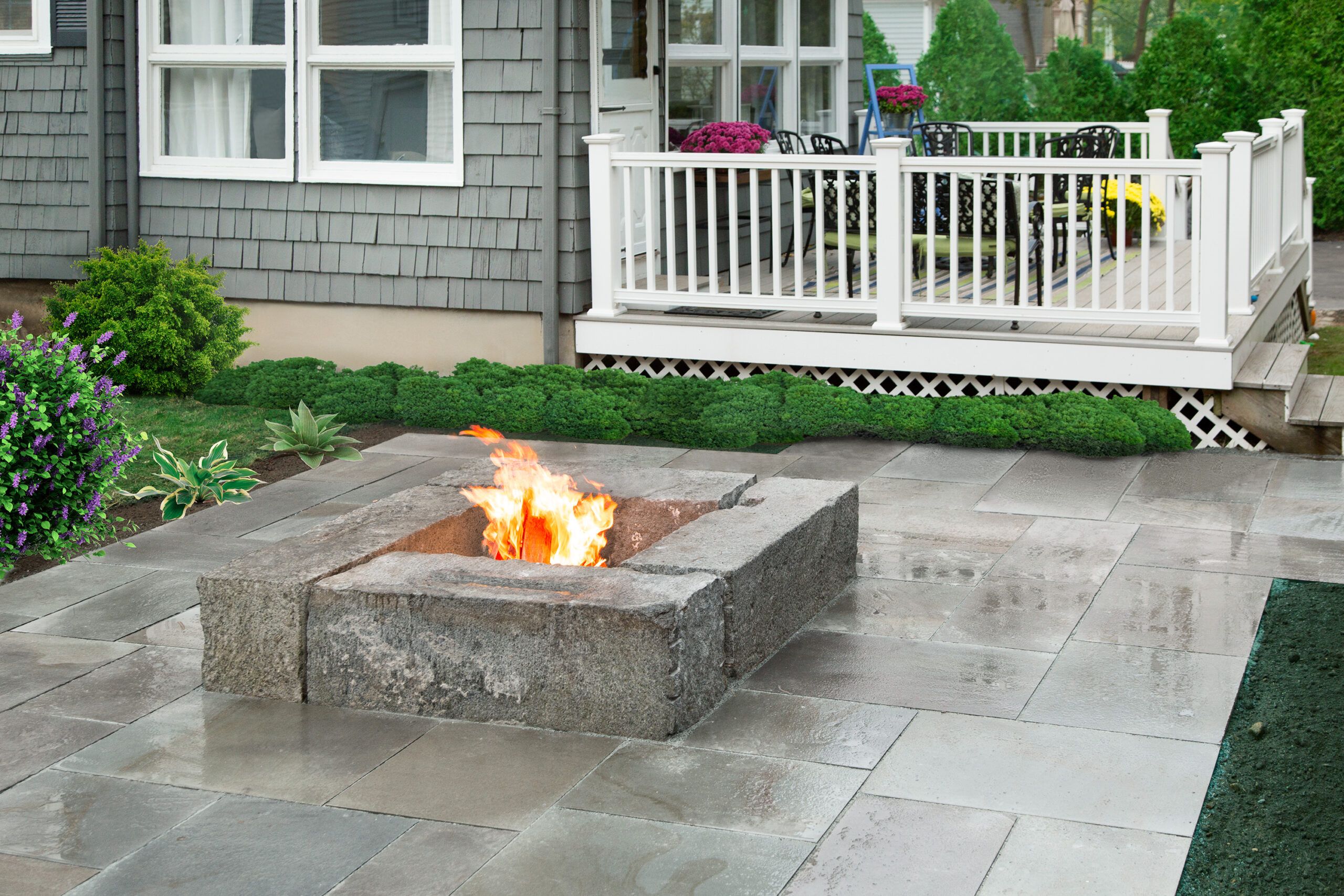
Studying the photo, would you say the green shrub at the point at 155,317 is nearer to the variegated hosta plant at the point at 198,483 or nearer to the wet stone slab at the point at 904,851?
the variegated hosta plant at the point at 198,483

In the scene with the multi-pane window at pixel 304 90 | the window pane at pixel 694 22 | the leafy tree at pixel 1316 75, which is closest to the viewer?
the multi-pane window at pixel 304 90

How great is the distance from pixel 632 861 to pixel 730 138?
614 centimetres

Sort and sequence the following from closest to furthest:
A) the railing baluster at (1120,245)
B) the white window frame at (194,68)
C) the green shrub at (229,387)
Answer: the railing baluster at (1120,245) → the green shrub at (229,387) → the white window frame at (194,68)

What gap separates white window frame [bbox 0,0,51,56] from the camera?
8.59 m

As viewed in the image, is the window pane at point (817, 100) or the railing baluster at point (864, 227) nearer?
the railing baluster at point (864, 227)

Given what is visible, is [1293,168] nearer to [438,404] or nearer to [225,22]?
[438,404]

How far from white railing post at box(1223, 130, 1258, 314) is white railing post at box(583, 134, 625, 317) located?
294 cm

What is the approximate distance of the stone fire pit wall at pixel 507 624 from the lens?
144 inches

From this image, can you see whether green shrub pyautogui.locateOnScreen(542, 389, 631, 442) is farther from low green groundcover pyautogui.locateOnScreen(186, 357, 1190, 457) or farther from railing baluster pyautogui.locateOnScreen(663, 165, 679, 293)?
railing baluster pyautogui.locateOnScreen(663, 165, 679, 293)

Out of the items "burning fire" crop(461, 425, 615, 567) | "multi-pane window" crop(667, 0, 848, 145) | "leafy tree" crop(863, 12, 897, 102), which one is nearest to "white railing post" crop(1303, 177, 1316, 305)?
"multi-pane window" crop(667, 0, 848, 145)

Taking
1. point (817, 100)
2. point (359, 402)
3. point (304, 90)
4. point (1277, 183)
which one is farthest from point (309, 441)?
point (817, 100)

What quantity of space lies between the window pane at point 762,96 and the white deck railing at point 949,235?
816mm

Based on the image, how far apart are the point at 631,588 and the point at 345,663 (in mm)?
790

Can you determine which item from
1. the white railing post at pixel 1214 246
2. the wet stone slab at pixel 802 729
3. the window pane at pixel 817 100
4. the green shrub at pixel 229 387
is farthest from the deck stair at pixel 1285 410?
the green shrub at pixel 229 387
